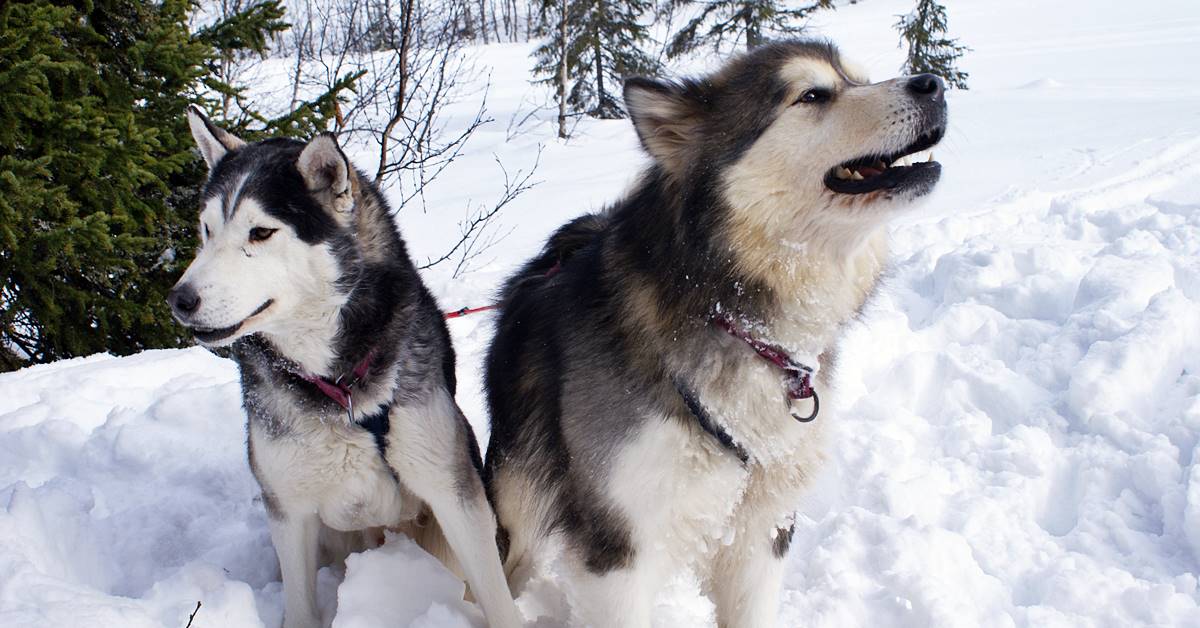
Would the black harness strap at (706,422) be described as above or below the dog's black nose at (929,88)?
below

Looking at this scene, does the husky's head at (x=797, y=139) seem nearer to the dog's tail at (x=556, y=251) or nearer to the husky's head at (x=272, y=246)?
the dog's tail at (x=556, y=251)

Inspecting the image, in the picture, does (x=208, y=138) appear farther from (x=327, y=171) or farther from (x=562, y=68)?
(x=562, y=68)

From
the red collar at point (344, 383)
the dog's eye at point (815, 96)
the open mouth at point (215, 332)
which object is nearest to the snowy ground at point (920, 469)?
the dog's eye at point (815, 96)

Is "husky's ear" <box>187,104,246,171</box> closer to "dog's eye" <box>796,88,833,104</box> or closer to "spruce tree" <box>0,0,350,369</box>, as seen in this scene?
"dog's eye" <box>796,88,833,104</box>

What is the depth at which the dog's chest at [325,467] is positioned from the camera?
2.25 meters

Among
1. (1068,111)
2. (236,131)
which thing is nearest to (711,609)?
(236,131)

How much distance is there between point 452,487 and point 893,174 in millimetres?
1576

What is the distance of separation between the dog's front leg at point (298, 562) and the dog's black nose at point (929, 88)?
2.16 meters

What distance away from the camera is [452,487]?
2342 millimetres

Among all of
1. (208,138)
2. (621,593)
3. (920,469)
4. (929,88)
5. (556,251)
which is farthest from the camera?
(920,469)

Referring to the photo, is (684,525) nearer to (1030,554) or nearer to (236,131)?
(1030,554)

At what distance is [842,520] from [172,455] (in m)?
→ 2.88

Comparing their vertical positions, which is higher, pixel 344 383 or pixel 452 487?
pixel 344 383

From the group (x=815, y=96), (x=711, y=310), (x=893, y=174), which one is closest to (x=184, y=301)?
(x=711, y=310)
